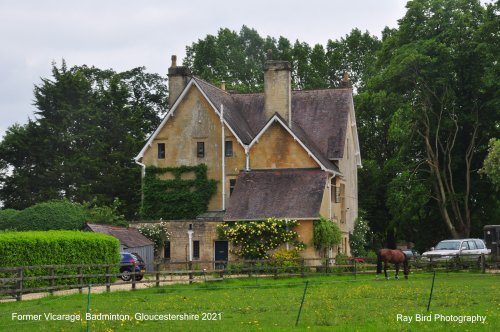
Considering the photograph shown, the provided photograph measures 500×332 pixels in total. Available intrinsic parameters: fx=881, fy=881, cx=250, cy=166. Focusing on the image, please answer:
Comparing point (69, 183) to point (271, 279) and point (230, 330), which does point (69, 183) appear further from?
point (230, 330)

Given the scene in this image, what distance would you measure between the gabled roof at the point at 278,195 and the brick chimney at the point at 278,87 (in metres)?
4.28

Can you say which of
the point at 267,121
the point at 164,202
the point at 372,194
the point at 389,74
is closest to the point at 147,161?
the point at 164,202

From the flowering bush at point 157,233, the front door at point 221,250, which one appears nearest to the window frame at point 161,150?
the flowering bush at point 157,233

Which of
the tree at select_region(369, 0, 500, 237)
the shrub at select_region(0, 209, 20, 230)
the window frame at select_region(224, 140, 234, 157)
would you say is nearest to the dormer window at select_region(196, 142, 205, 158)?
the window frame at select_region(224, 140, 234, 157)

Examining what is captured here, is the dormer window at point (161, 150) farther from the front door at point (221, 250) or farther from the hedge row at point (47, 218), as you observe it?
the front door at point (221, 250)

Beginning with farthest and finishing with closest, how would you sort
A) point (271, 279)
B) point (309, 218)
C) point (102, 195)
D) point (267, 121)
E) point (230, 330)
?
point (102, 195) → point (267, 121) → point (309, 218) → point (271, 279) → point (230, 330)

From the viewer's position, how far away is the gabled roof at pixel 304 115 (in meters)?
55.4

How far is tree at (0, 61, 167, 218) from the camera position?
70.9 m

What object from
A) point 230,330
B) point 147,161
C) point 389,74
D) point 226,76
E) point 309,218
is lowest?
point 230,330

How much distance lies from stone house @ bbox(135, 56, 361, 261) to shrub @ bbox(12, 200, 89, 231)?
573 centimetres

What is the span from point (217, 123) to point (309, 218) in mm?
9933

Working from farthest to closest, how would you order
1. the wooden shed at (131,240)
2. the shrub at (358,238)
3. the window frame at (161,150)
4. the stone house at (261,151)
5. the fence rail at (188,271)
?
the shrub at (358,238)
the window frame at (161,150)
the stone house at (261,151)
the wooden shed at (131,240)
the fence rail at (188,271)

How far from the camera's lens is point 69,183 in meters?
71.3

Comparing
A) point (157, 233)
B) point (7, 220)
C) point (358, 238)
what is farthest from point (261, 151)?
point (7, 220)
